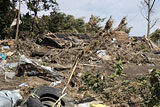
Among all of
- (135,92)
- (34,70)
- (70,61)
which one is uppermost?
(70,61)

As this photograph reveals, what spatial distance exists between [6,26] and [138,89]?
22.0 metres

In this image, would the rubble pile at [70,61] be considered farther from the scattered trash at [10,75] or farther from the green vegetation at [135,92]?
the green vegetation at [135,92]

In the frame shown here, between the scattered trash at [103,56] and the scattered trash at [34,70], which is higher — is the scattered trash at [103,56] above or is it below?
above

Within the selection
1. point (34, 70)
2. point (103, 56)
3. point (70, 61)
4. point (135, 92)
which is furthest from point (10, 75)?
point (103, 56)

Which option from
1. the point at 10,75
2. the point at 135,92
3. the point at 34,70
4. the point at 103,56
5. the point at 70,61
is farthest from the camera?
the point at 103,56

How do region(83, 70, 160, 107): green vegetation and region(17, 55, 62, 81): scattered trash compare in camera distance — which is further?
region(17, 55, 62, 81): scattered trash

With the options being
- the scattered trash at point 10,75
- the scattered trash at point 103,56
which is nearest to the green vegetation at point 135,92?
the scattered trash at point 10,75

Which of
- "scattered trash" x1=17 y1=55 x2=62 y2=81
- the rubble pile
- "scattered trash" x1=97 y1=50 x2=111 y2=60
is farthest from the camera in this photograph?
"scattered trash" x1=97 y1=50 x2=111 y2=60

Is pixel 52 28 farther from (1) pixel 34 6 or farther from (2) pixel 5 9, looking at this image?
(2) pixel 5 9

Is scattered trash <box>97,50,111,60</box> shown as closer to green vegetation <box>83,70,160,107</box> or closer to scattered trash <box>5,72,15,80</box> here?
green vegetation <box>83,70,160,107</box>

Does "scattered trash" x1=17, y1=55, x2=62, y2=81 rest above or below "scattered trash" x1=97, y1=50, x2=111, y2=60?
below

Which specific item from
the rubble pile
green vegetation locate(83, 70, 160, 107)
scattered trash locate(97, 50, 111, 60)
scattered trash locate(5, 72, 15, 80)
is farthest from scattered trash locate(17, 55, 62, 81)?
scattered trash locate(97, 50, 111, 60)

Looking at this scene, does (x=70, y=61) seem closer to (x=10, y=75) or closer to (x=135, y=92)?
(x=10, y=75)

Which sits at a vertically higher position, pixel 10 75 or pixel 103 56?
pixel 103 56
